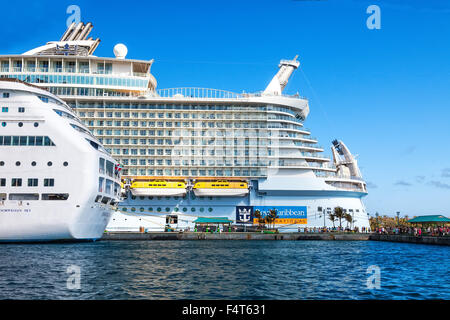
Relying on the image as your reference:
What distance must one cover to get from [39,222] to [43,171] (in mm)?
5353

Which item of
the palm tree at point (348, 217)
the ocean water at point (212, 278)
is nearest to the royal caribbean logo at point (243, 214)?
the palm tree at point (348, 217)

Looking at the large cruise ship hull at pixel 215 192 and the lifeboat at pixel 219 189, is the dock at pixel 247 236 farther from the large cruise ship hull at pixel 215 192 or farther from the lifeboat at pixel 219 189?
the lifeboat at pixel 219 189

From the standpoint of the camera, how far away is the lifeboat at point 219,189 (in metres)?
71.2

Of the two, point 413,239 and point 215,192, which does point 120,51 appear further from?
point 413,239

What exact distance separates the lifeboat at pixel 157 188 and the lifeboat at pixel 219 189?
2747mm

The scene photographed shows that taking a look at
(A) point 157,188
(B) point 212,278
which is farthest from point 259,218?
(B) point 212,278

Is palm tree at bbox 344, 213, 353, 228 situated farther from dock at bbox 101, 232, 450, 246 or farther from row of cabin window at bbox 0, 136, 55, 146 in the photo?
row of cabin window at bbox 0, 136, 55, 146

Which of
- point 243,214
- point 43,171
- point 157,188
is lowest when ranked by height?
point 243,214

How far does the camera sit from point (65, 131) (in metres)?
45.6

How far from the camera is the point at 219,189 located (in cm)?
7156

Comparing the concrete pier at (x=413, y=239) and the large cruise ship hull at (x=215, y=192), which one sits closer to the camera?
the concrete pier at (x=413, y=239)
